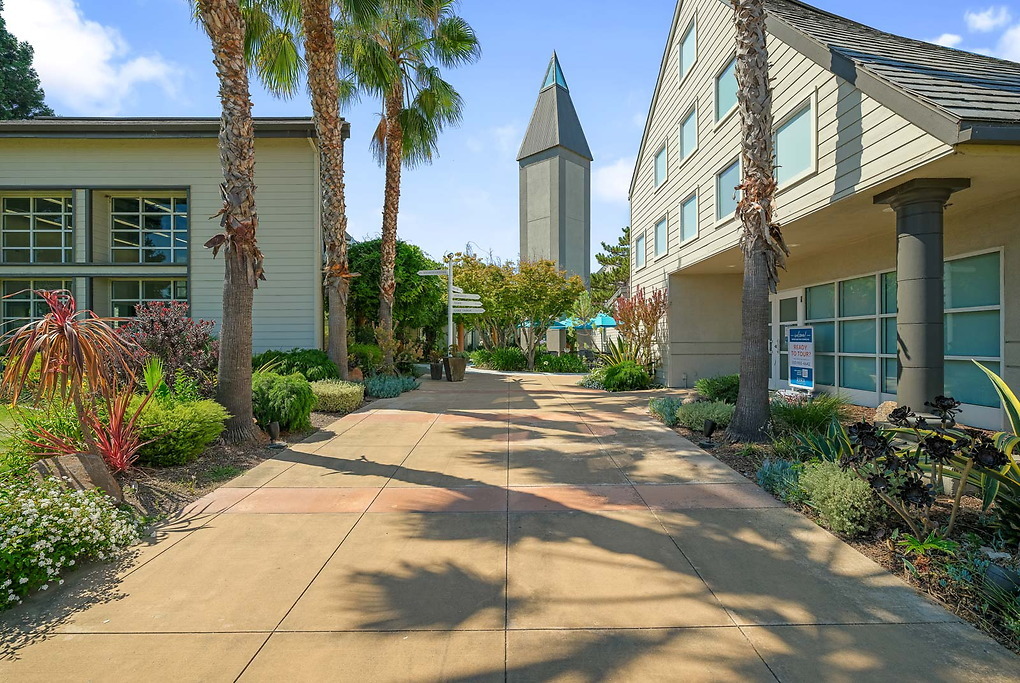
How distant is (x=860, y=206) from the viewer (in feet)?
24.0

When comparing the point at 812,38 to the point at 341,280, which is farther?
the point at 341,280

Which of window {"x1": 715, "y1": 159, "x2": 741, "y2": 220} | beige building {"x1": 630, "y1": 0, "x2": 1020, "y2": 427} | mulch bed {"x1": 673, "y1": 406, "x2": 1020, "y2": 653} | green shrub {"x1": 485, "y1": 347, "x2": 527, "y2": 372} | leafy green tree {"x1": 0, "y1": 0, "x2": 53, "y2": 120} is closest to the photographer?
mulch bed {"x1": 673, "y1": 406, "x2": 1020, "y2": 653}

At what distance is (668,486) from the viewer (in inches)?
211

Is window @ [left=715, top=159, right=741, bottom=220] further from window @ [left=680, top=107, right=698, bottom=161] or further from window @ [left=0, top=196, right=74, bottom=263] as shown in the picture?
window @ [left=0, top=196, right=74, bottom=263]

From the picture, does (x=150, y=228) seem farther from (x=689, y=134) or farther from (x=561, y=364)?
(x=689, y=134)

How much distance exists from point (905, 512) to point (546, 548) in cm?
273

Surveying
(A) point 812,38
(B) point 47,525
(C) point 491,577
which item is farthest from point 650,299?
(B) point 47,525

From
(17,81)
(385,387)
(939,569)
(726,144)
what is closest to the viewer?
(939,569)

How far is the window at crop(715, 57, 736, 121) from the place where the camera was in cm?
1086

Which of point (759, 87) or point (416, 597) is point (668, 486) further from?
point (759, 87)

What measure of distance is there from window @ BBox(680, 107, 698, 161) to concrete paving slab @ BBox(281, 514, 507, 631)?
11932 mm

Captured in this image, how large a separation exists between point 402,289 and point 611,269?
28.0 meters

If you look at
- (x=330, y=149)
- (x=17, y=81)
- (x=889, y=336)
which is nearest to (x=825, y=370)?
(x=889, y=336)

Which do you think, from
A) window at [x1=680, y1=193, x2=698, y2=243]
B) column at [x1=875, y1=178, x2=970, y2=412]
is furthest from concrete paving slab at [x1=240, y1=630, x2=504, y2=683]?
window at [x1=680, y1=193, x2=698, y2=243]
